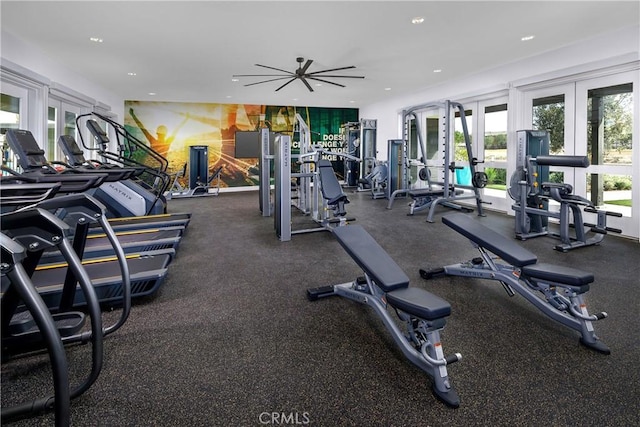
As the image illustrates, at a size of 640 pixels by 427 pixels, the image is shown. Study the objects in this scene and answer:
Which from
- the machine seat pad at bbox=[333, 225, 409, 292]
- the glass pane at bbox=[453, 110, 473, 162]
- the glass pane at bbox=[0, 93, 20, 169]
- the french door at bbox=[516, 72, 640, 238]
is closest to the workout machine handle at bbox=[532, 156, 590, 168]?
the french door at bbox=[516, 72, 640, 238]

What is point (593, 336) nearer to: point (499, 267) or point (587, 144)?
point (499, 267)

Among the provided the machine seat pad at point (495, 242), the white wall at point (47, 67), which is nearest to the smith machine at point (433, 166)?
the machine seat pad at point (495, 242)

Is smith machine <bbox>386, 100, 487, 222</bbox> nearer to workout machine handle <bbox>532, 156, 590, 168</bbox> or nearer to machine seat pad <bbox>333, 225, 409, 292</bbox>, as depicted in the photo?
workout machine handle <bbox>532, 156, 590, 168</bbox>

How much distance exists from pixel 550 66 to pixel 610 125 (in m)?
1.12

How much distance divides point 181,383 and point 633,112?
520 centimetres

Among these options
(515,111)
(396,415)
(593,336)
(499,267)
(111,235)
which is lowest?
(396,415)

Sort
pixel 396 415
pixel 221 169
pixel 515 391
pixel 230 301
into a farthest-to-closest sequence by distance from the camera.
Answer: pixel 221 169 → pixel 230 301 → pixel 515 391 → pixel 396 415

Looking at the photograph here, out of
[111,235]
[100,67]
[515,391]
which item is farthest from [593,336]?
[100,67]

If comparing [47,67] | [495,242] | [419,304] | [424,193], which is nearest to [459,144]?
[424,193]

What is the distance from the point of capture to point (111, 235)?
1.75 metres

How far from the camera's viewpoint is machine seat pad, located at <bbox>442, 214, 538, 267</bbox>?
7.00ft

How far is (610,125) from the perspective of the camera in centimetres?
439

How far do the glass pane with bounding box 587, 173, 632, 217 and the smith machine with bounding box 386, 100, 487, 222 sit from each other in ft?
4.43

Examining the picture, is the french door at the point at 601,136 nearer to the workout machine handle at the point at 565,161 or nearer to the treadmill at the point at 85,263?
the workout machine handle at the point at 565,161
